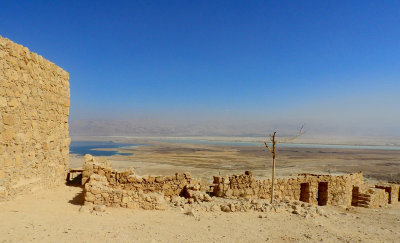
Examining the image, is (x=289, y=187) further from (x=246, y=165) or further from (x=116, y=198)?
(x=246, y=165)

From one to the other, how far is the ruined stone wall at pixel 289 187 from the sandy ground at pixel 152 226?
→ 3.11 meters

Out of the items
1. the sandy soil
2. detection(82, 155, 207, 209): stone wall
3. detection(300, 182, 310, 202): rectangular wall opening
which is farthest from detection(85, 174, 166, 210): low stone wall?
the sandy soil

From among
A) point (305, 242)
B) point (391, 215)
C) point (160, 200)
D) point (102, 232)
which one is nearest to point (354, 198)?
point (391, 215)

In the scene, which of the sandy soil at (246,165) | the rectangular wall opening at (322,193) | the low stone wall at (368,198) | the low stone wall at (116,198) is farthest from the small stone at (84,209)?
the sandy soil at (246,165)

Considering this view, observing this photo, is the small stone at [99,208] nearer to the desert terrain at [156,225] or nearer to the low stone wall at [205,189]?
the desert terrain at [156,225]

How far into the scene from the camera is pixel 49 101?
885 centimetres

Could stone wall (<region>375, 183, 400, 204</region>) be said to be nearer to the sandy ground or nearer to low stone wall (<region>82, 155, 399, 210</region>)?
low stone wall (<region>82, 155, 399, 210</region>)

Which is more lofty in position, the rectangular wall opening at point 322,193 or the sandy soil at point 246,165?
the rectangular wall opening at point 322,193

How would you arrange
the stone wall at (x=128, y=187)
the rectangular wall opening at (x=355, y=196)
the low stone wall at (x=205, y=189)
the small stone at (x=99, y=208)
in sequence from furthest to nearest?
1. the rectangular wall opening at (x=355, y=196)
2. the low stone wall at (x=205, y=189)
3. the stone wall at (x=128, y=187)
4. the small stone at (x=99, y=208)

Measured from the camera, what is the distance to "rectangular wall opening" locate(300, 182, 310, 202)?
1427 cm

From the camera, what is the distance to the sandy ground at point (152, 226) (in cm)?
570

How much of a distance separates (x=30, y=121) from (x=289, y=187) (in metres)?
11.6

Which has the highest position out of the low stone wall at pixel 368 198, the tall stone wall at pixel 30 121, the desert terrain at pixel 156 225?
the tall stone wall at pixel 30 121

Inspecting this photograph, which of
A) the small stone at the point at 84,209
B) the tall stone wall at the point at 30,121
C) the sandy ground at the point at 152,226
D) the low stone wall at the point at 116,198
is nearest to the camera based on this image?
the sandy ground at the point at 152,226
